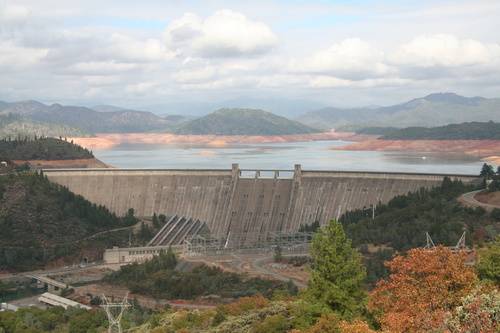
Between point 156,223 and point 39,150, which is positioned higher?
point 39,150

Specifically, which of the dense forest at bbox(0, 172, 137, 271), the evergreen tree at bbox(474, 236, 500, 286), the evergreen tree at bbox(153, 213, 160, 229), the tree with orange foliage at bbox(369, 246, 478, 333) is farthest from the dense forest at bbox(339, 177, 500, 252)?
the tree with orange foliage at bbox(369, 246, 478, 333)

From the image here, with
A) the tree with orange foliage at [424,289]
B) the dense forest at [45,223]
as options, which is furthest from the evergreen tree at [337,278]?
the dense forest at [45,223]

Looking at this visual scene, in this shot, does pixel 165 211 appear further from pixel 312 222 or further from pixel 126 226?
pixel 312 222

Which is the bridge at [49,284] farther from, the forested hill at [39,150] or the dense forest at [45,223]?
the forested hill at [39,150]

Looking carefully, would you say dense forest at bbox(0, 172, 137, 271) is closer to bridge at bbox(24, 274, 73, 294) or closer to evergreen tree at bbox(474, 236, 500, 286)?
bridge at bbox(24, 274, 73, 294)

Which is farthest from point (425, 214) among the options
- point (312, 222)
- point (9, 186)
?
point (9, 186)

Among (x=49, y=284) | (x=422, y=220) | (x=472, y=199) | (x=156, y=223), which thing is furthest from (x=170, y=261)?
(x=472, y=199)

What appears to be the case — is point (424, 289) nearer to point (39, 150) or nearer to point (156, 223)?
point (156, 223)
